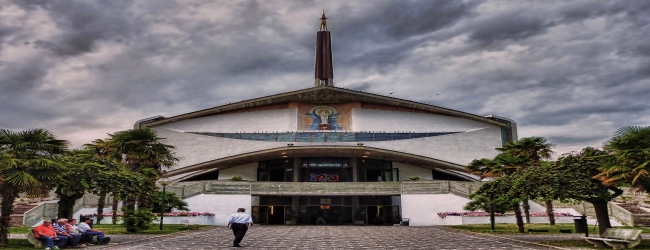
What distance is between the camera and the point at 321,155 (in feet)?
142

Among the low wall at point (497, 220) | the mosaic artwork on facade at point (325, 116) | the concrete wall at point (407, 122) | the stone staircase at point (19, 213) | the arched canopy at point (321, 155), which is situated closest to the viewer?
the stone staircase at point (19, 213)

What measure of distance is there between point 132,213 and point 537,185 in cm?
1746

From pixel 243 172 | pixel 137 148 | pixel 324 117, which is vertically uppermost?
pixel 324 117

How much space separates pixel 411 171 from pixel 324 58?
26.3m

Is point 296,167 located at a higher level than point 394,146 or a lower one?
lower

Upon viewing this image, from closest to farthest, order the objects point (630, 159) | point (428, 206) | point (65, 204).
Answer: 1. point (630, 159)
2. point (65, 204)
3. point (428, 206)

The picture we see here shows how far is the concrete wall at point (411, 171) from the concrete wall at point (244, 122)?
11639 mm

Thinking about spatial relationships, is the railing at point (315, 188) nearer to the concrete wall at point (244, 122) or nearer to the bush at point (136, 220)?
the bush at point (136, 220)

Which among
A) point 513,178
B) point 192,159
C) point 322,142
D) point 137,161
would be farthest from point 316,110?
point 513,178

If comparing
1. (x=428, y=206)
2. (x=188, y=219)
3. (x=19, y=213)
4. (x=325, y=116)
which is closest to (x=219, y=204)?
(x=188, y=219)

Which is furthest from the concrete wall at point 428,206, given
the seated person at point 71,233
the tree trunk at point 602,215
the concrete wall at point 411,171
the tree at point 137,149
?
the seated person at point 71,233

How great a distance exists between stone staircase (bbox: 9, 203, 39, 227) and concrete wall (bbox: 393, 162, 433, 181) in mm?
29381

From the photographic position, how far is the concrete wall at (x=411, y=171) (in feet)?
148

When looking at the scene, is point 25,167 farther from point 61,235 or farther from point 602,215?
point 602,215
